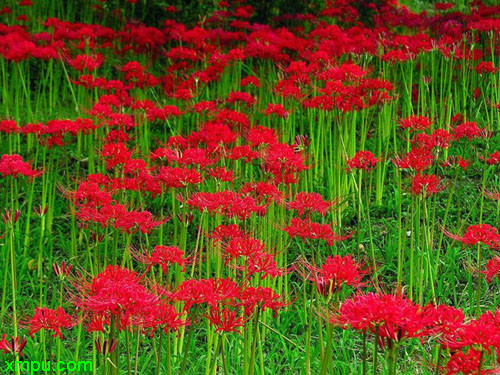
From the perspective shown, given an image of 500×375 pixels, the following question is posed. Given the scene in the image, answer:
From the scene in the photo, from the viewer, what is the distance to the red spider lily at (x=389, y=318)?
1.56m

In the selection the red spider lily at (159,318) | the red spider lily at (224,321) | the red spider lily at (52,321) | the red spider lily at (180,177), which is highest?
the red spider lily at (180,177)

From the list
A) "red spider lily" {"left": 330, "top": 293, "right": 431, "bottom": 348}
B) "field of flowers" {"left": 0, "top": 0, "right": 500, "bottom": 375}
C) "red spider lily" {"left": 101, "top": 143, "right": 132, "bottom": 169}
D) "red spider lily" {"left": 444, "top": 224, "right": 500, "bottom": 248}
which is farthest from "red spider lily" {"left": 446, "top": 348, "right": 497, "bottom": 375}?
"red spider lily" {"left": 101, "top": 143, "right": 132, "bottom": 169}

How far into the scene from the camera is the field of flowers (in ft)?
6.61

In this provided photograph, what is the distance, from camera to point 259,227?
11.1 ft

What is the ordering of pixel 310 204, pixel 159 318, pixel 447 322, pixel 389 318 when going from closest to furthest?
1. pixel 389 318
2. pixel 447 322
3. pixel 159 318
4. pixel 310 204

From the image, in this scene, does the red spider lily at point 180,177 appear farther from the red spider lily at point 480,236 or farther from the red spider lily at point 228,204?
the red spider lily at point 480,236

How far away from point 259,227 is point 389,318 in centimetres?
185

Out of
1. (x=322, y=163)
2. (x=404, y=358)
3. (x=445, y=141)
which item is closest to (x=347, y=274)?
(x=404, y=358)

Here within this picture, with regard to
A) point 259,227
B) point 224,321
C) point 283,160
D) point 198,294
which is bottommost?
point 259,227

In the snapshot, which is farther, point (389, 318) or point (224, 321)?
point (224, 321)

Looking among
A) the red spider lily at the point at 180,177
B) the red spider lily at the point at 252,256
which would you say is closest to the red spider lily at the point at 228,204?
the red spider lily at the point at 180,177

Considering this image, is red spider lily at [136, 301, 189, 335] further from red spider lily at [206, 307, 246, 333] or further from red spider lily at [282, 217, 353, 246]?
red spider lily at [282, 217, 353, 246]

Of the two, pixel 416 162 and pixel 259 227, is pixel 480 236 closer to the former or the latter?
pixel 416 162

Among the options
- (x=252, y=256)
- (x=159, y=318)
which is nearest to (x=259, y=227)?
(x=252, y=256)
